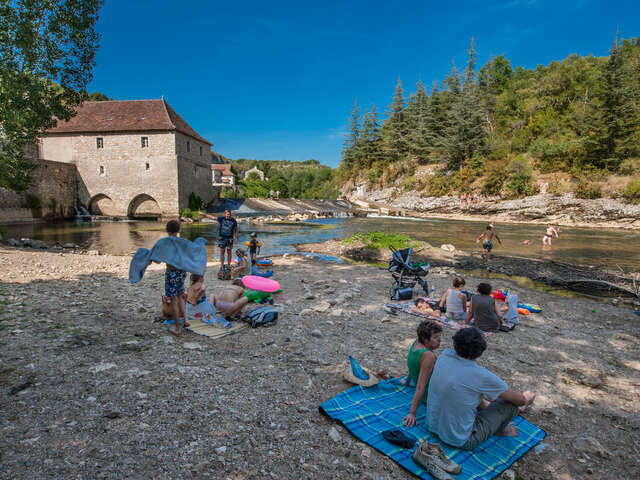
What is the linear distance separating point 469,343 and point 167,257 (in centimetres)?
421

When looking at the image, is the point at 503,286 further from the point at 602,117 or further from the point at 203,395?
the point at 602,117

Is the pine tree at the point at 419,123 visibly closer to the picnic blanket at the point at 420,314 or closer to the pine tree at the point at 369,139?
the pine tree at the point at 369,139

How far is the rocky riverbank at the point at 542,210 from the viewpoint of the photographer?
2847 cm

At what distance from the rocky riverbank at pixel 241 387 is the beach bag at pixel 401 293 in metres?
0.97

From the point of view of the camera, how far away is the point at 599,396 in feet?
13.2

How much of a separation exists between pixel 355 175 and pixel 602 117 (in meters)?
39.1

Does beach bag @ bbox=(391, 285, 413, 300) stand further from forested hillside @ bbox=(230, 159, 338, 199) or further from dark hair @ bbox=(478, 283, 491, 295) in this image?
forested hillside @ bbox=(230, 159, 338, 199)

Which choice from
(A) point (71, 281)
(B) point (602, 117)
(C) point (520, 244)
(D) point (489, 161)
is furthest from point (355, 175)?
(A) point (71, 281)

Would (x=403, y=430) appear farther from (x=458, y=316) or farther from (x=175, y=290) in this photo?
(x=458, y=316)

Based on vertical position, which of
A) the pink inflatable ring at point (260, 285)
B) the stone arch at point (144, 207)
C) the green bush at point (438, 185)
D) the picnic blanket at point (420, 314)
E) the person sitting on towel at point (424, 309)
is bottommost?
the picnic blanket at point (420, 314)

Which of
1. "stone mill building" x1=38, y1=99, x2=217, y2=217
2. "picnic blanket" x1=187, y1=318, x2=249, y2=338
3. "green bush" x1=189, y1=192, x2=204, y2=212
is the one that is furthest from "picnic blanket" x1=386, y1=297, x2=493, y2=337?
"green bush" x1=189, y1=192, x2=204, y2=212

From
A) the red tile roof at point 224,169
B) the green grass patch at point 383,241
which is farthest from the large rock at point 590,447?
the red tile roof at point 224,169

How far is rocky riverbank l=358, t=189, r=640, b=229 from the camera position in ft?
93.4

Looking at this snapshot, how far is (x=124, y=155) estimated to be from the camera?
111 feet
